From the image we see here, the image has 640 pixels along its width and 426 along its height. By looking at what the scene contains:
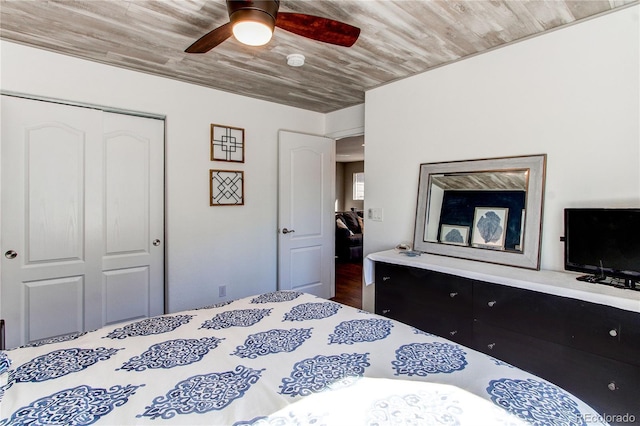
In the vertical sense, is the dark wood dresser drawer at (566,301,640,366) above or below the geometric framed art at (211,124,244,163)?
below

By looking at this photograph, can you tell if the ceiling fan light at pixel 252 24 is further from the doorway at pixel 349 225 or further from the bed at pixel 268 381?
the doorway at pixel 349 225

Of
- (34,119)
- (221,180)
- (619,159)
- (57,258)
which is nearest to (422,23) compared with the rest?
(619,159)

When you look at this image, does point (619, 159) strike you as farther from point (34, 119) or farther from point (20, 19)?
point (34, 119)

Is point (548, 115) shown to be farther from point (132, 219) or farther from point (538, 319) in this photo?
point (132, 219)

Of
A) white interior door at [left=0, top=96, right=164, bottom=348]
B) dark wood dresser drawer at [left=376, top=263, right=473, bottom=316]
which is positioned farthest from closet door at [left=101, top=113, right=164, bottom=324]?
dark wood dresser drawer at [left=376, top=263, right=473, bottom=316]

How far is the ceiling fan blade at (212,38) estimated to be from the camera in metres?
1.69

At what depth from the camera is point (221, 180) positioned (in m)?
3.33

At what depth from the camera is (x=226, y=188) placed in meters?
3.37

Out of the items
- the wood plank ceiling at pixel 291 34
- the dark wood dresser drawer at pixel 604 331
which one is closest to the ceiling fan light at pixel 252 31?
the wood plank ceiling at pixel 291 34

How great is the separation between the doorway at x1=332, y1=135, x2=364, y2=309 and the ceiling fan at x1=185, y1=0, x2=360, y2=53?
9.80 ft

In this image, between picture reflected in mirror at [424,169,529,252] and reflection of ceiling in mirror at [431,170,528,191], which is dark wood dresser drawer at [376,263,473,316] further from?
reflection of ceiling in mirror at [431,170,528,191]

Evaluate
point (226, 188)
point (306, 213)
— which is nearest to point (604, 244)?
point (306, 213)

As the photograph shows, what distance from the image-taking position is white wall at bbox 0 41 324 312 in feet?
8.18

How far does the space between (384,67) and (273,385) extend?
249 cm
